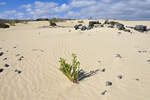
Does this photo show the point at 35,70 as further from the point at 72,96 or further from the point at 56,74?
the point at 72,96

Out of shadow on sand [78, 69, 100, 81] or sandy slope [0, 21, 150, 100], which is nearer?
sandy slope [0, 21, 150, 100]

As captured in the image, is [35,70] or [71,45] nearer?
[35,70]

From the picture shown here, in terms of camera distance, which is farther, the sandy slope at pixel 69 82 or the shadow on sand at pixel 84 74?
the shadow on sand at pixel 84 74

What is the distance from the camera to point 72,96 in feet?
12.7

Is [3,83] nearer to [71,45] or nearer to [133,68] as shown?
[133,68]

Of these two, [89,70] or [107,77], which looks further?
[89,70]

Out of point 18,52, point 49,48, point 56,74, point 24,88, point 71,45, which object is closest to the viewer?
point 24,88

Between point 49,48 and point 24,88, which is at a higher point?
point 49,48

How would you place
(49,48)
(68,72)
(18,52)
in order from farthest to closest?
(49,48) → (18,52) → (68,72)

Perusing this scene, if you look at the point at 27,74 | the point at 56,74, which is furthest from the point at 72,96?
the point at 27,74

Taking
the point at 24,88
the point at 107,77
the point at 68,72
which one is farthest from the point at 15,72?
the point at 107,77

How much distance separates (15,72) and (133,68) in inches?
148

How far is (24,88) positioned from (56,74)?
3.63 ft

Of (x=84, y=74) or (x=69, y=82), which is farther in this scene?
(x=84, y=74)
